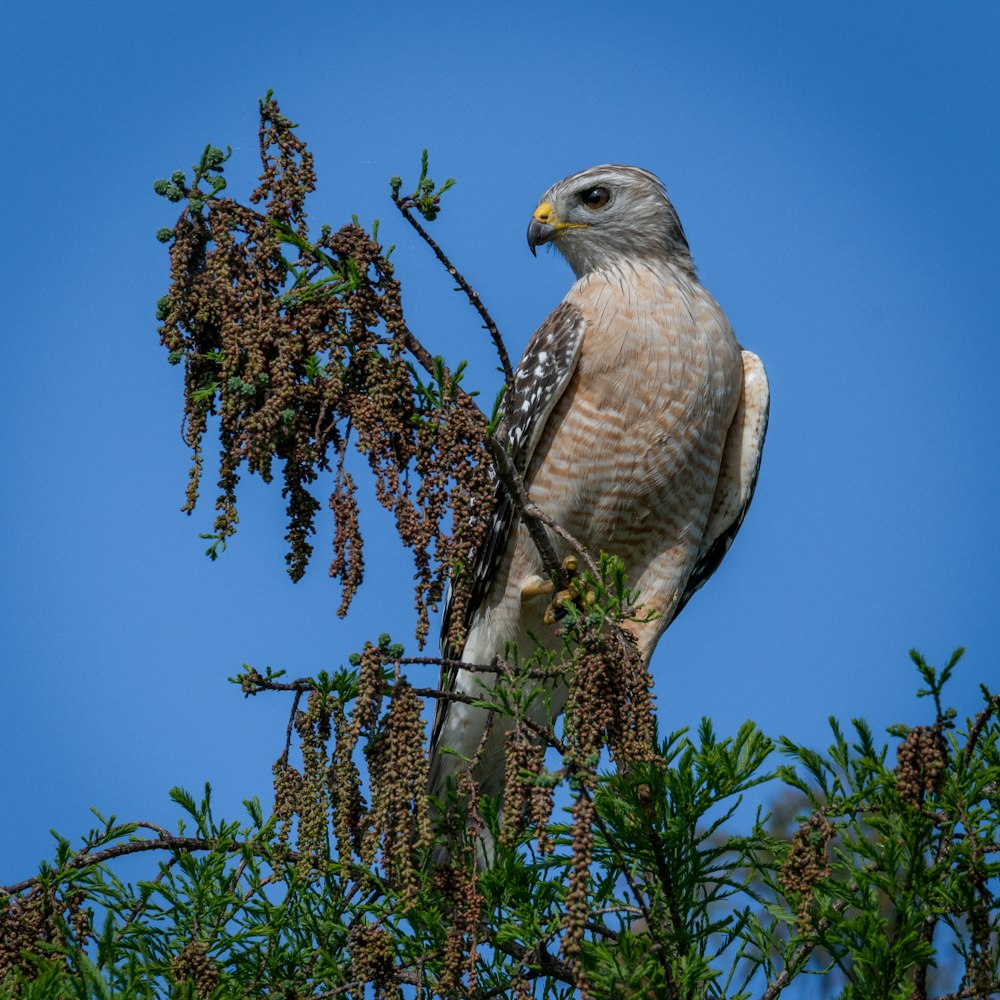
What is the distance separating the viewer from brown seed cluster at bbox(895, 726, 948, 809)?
9.62 feet

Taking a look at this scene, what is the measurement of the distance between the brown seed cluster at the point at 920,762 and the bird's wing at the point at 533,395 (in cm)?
250

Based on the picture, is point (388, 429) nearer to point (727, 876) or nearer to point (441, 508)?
point (441, 508)

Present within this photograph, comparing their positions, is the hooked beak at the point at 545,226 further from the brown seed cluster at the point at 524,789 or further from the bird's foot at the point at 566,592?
the brown seed cluster at the point at 524,789

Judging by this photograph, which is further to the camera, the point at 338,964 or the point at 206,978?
the point at 338,964

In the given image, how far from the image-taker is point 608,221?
240 inches

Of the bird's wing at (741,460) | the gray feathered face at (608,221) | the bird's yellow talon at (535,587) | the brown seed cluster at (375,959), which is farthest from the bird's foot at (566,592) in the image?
the gray feathered face at (608,221)

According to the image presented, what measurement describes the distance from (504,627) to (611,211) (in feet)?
6.72

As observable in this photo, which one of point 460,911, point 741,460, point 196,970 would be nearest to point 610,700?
point 460,911

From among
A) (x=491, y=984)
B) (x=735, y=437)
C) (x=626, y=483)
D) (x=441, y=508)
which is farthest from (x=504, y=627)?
(x=441, y=508)

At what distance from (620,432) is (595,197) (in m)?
1.46

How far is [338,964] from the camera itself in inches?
157

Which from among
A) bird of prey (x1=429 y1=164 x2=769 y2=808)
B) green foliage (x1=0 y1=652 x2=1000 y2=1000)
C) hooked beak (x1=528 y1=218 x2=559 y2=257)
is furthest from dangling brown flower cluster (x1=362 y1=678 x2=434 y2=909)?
hooked beak (x1=528 y1=218 x2=559 y2=257)

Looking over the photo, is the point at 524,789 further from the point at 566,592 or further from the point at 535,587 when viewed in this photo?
the point at 535,587

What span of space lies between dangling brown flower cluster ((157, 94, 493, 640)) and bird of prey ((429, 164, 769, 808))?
134 cm
